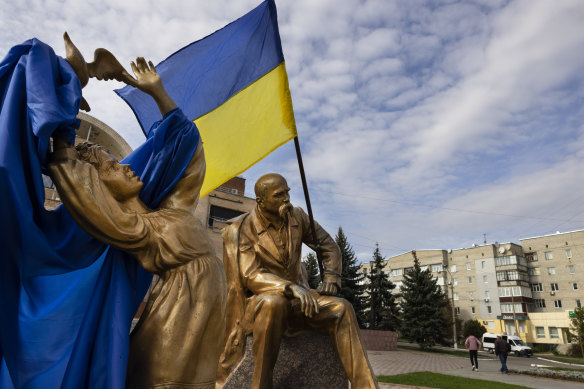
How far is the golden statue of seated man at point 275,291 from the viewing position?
118 inches

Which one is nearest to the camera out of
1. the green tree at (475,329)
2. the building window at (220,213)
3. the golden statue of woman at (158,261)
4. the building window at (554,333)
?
the golden statue of woman at (158,261)

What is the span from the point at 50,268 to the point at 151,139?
844 mm

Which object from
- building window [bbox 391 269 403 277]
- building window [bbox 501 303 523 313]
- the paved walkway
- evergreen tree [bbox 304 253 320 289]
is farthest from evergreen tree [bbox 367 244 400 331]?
building window [bbox 391 269 403 277]

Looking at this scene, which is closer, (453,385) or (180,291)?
(180,291)

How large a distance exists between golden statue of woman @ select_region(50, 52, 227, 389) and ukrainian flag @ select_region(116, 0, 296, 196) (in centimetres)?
140

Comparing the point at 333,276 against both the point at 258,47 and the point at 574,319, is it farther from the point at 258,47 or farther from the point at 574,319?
the point at 574,319

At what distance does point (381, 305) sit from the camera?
1146 inches

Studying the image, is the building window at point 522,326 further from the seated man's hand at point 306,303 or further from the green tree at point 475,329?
the seated man's hand at point 306,303

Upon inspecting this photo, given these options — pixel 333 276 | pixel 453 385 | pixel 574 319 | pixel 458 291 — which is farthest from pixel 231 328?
pixel 458 291

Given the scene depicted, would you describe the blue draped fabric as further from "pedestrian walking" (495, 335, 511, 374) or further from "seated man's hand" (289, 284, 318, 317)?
"pedestrian walking" (495, 335, 511, 374)

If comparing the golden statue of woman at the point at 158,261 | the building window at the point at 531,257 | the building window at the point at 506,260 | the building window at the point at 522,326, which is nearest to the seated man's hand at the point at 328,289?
the golden statue of woman at the point at 158,261

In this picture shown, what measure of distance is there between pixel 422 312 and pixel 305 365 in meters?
27.4

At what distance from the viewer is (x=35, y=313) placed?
5.13 ft

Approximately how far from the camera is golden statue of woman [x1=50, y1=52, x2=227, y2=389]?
5.47 feet
